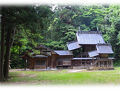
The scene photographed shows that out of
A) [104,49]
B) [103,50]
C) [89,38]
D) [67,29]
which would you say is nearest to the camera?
[103,50]

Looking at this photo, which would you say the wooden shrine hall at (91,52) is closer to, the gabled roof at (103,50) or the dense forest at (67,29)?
the gabled roof at (103,50)

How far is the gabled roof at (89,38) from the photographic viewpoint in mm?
25666

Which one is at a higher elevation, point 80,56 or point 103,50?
point 103,50

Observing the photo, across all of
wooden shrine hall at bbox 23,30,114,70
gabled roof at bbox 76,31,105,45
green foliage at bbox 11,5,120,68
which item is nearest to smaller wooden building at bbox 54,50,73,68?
wooden shrine hall at bbox 23,30,114,70

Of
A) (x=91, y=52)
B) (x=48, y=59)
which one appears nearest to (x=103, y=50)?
(x=91, y=52)

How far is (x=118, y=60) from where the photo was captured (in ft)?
91.7

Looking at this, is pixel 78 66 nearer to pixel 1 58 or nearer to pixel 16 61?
pixel 16 61

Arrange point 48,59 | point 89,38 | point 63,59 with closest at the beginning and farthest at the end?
1. point 48,59
2. point 63,59
3. point 89,38

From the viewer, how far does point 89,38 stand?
26.5m

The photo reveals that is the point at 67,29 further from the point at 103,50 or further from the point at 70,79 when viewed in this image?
the point at 70,79

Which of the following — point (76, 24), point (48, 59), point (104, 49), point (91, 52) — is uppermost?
point (76, 24)

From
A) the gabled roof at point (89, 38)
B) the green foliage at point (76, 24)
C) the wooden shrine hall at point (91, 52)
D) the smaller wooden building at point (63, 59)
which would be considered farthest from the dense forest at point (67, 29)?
the smaller wooden building at point (63, 59)

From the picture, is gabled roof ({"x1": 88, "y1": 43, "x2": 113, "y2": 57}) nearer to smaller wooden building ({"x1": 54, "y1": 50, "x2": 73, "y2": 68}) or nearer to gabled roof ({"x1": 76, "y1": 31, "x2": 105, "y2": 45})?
gabled roof ({"x1": 76, "y1": 31, "x2": 105, "y2": 45})

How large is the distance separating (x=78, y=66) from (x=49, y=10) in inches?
646
